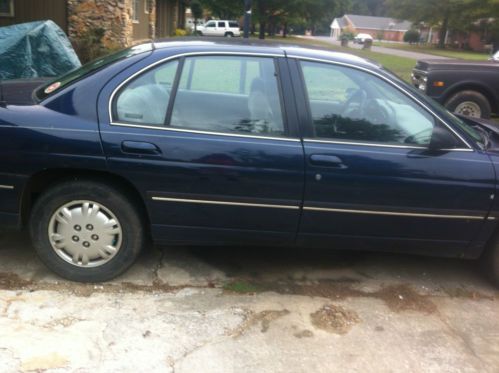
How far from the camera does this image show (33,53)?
8445 mm

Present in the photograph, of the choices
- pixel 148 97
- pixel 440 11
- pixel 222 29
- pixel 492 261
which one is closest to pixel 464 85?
pixel 492 261

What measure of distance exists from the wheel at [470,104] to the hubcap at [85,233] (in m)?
7.38

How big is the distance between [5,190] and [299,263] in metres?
2.21

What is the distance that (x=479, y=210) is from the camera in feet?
11.8

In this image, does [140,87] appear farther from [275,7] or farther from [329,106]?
[275,7]

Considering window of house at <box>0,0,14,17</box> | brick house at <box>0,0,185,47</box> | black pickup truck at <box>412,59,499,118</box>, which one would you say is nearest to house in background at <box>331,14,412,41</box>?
brick house at <box>0,0,185,47</box>

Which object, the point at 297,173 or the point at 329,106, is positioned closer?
the point at 297,173

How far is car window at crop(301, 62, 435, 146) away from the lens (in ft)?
11.7

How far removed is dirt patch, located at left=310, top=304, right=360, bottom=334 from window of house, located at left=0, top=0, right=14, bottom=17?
1372 centimetres

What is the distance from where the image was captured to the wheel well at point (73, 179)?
351cm

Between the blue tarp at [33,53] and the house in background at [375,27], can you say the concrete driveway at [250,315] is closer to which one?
the blue tarp at [33,53]

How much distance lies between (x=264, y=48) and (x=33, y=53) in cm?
605

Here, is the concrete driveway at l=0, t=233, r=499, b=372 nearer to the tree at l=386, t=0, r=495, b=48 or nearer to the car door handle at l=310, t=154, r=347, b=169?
the car door handle at l=310, t=154, r=347, b=169

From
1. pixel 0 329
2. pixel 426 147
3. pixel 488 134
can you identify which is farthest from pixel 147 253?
pixel 488 134
